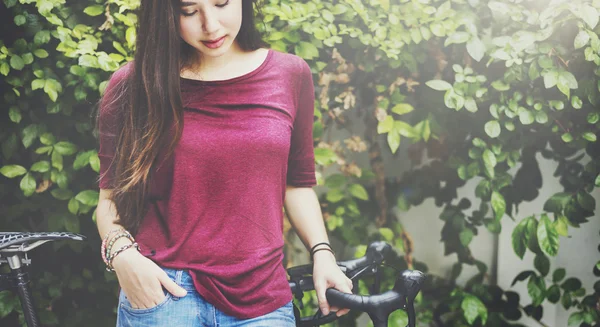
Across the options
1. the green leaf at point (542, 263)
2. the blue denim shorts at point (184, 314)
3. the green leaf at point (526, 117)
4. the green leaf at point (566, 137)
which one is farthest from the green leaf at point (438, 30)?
the blue denim shorts at point (184, 314)

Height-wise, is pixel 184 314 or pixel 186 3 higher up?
pixel 186 3

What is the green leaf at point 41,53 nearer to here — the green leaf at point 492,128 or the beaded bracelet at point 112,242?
the beaded bracelet at point 112,242

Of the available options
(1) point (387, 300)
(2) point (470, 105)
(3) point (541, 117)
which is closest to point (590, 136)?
(3) point (541, 117)

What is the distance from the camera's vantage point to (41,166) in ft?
6.61

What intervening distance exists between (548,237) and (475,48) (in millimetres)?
744

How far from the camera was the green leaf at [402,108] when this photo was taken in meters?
2.15

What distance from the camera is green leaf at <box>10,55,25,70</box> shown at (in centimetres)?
194

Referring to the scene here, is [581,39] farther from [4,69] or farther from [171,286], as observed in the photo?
[4,69]

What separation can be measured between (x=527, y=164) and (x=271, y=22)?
1.13 m

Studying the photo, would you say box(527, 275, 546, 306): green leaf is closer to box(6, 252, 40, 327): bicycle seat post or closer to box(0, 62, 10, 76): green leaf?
box(6, 252, 40, 327): bicycle seat post

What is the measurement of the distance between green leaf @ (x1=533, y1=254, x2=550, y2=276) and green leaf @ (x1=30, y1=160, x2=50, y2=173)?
6.00ft

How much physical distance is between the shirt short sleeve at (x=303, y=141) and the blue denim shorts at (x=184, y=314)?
369 mm

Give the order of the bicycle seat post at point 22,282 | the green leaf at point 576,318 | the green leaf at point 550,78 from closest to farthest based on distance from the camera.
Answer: the bicycle seat post at point 22,282 → the green leaf at point 550,78 → the green leaf at point 576,318

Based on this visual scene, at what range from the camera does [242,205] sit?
54.4 inches
